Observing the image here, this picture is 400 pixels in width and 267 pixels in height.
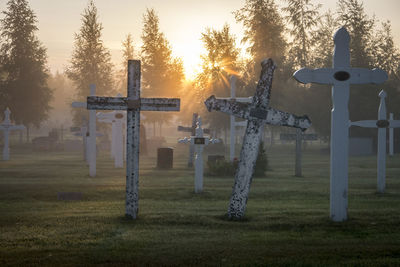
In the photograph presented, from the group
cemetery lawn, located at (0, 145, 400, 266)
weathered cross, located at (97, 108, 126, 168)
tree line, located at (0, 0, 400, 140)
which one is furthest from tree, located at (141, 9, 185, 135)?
cemetery lawn, located at (0, 145, 400, 266)

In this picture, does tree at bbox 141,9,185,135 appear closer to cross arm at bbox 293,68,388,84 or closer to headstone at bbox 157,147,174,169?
headstone at bbox 157,147,174,169

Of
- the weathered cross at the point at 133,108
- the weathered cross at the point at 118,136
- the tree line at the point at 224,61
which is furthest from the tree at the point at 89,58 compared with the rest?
the weathered cross at the point at 133,108

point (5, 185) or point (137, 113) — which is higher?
point (137, 113)

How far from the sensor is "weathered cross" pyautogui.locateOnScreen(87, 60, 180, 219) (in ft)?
30.3

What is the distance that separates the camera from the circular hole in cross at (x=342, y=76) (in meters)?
8.90

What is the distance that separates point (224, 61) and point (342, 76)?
39058 millimetres

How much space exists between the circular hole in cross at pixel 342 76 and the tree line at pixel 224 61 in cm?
3263

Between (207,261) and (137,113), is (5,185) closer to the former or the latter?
(137,113)

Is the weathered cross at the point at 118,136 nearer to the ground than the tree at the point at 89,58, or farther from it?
nearer to the ground

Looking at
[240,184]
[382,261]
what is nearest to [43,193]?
[240,184]

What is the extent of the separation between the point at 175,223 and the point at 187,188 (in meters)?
7.21

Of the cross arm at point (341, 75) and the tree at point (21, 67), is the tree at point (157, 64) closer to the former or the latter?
the tree at point (21, 67)

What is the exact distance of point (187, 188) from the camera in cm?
1596

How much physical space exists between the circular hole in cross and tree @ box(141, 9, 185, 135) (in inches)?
1776
